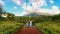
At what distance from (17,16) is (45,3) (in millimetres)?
1503

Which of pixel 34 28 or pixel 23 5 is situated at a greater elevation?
pixel 23 5

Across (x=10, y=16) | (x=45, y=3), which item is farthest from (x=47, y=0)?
(x=10, y=16)

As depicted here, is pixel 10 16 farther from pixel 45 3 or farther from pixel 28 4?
pixel 45 3

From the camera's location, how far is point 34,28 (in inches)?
476

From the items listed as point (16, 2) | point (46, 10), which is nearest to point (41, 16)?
point (46, 10)

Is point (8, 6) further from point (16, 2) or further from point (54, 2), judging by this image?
point (54, 2)

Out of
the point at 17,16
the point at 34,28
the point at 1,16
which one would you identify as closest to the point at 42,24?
the point at 34,28

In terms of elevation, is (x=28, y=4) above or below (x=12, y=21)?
above

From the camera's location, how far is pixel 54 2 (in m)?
12.5

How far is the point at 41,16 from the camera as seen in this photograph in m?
12.3

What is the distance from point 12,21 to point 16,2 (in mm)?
962

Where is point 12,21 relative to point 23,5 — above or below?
below

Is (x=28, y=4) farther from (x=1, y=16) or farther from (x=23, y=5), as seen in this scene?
(x=1, y=16)

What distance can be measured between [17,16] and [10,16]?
400 mm
